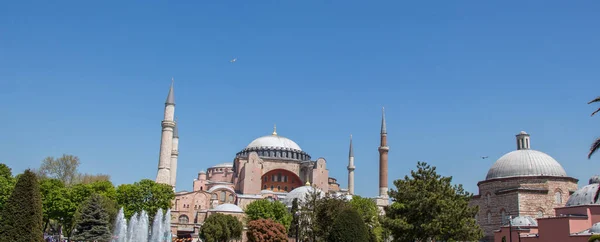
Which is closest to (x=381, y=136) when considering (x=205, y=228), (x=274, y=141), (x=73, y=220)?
(x=274, y=141)

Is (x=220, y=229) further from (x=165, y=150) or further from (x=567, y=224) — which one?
(x=567, y=224)

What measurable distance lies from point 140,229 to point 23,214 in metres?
16.2

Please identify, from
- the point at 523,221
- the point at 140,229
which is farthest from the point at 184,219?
the point at 523,221

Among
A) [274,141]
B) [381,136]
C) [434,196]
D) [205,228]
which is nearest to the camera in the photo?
[434,196]

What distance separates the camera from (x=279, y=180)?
5622 centimetres

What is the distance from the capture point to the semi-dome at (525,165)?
118 ft

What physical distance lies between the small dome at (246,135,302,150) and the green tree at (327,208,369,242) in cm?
3743

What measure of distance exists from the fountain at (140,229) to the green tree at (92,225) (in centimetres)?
253

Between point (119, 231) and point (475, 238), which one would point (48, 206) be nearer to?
point (119, 231)

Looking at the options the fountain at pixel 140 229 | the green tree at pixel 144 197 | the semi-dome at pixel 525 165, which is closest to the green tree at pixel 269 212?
the green tree at pixel 144 197

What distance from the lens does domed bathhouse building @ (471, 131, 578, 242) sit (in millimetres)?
34562

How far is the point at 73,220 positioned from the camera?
35.0 m

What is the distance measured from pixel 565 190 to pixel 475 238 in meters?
16.8

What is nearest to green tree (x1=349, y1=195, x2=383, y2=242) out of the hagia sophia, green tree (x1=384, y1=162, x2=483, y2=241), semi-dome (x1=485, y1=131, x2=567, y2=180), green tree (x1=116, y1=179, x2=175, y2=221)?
the hagia sophia
